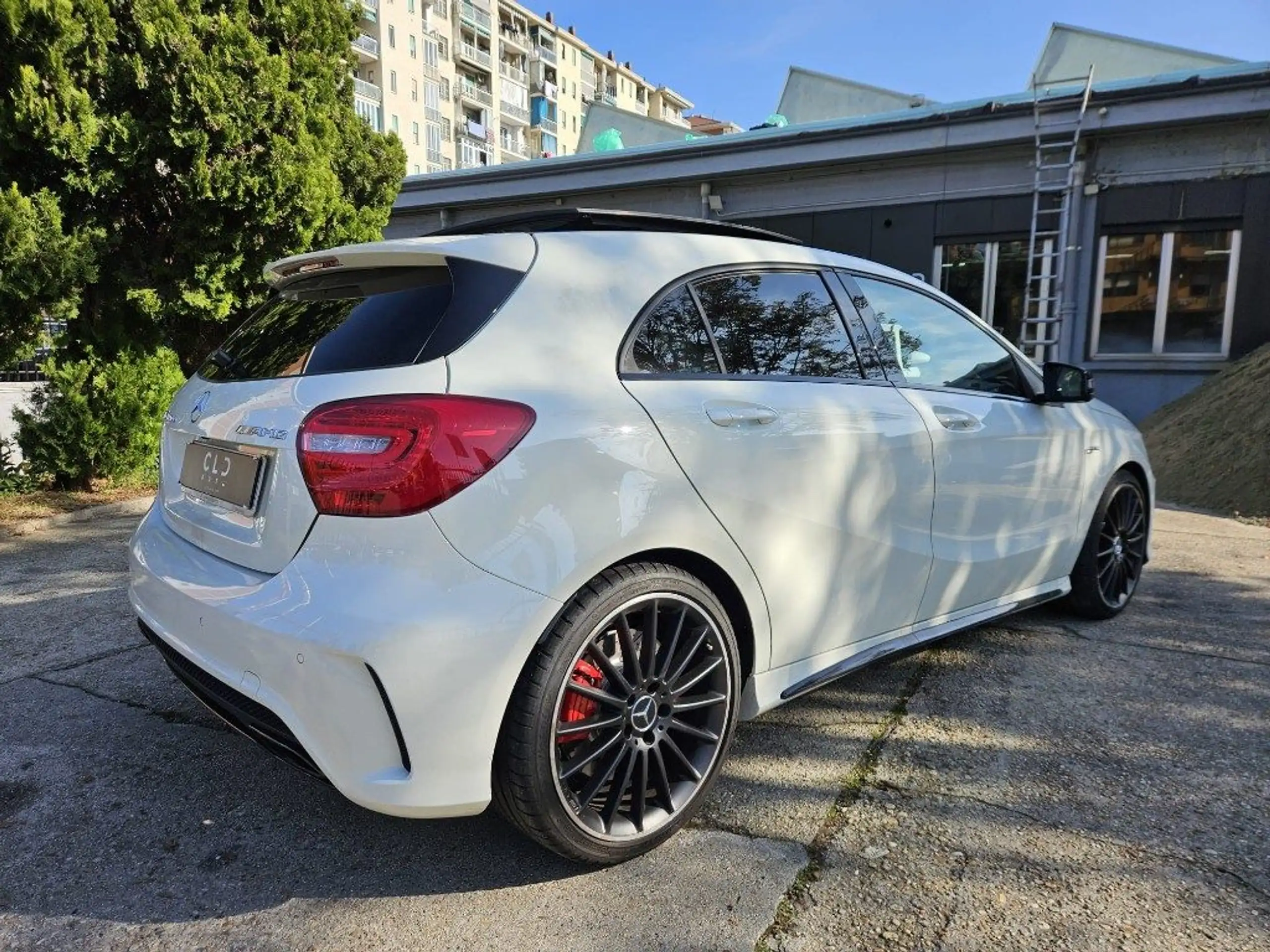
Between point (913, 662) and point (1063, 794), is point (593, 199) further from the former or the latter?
point (1063, 794)

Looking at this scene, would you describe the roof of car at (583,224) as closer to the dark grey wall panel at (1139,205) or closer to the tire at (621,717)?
the tire at (621,717)

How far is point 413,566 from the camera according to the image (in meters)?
1.87

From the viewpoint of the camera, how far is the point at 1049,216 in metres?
11.5

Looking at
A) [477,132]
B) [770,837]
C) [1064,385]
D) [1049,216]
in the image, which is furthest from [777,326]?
[477,132]

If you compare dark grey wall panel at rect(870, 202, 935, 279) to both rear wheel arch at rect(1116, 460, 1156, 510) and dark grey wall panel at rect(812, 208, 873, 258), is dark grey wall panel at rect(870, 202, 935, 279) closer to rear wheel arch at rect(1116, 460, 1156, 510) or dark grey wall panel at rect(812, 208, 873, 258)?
dark grey wall panel at rect(812, 208, 873, 258)

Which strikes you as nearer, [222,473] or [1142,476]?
[222,473]

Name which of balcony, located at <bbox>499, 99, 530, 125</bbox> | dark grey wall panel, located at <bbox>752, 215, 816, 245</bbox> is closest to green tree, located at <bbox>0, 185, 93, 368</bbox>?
dark grey wall panel, located at <bbox>752, 215, 816, 245</bbox>

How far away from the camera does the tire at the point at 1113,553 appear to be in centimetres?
409

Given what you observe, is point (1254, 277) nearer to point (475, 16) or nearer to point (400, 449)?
point (400, 449)

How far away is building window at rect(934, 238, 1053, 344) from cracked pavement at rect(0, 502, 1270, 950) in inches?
371

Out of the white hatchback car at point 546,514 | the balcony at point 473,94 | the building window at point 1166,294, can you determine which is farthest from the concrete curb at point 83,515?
the balcony at point 473,94

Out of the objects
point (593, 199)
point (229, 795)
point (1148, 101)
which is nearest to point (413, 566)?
point (229, 795)

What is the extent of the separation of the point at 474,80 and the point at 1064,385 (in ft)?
241

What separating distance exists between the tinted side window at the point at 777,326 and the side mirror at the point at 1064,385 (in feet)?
4.13
